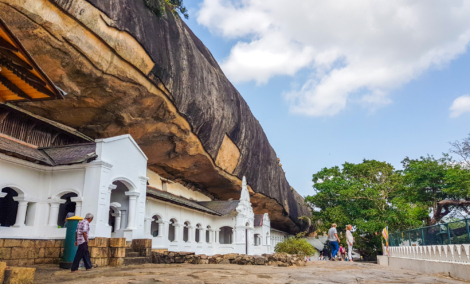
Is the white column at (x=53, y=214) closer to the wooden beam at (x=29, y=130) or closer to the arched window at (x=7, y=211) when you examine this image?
the arched window at (x=7, y=211)

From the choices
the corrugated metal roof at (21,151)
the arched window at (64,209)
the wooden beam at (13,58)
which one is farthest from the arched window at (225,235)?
the wooden beam at (13,58)

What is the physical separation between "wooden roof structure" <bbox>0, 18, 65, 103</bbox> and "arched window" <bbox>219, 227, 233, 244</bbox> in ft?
55.5

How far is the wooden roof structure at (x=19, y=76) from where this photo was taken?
5.32 m

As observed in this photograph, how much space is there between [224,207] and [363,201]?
356 inches

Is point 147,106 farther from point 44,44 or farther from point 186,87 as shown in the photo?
point 44,44

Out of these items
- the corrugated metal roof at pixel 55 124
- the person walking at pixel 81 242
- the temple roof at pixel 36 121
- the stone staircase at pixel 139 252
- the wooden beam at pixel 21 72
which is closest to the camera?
the wooden beam at pixel 21 72

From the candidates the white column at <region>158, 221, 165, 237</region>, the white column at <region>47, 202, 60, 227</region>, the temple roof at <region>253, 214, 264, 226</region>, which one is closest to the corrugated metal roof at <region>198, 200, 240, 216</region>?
the temple roof at <region>253, 214, 264, 226</region>

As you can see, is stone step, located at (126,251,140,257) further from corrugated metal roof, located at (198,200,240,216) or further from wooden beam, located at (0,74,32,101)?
corrugated metal roof, located at (198,200,240,216)

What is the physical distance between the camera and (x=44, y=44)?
29.5 feet

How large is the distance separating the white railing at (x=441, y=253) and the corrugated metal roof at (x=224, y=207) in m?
8.95

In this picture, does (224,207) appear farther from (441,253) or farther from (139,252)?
(441,253)

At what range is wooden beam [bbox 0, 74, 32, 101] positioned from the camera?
6.25 meters

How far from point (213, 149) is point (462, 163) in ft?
64.5

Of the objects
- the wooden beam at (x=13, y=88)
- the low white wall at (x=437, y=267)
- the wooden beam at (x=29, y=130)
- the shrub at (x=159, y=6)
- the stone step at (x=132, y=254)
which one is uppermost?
the shrub at (x=159, y=6)
